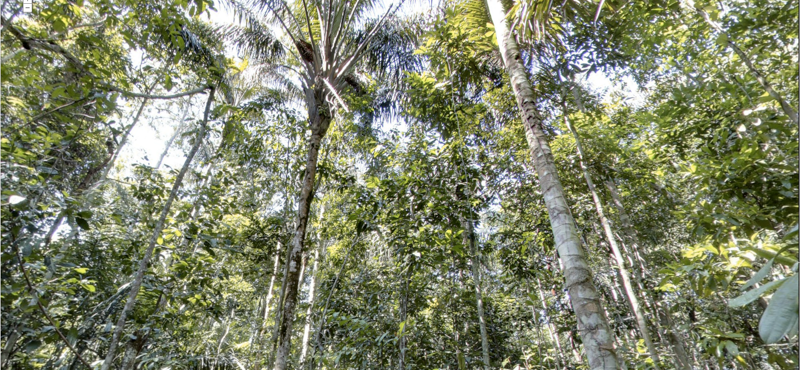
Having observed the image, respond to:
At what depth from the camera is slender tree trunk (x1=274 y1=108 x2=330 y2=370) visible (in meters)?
3.38

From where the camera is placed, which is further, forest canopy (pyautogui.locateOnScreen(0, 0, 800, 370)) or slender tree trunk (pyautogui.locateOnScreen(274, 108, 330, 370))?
slender tree trunk (pyautogui.locateOnScreen(274, 108, 330, 370))

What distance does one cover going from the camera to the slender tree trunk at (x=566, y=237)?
1.59m

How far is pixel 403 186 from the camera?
3857mm

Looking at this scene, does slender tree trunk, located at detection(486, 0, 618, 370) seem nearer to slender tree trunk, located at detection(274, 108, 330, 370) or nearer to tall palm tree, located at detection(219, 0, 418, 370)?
tall palm tree, located at detection(219, 0, 418, 370)

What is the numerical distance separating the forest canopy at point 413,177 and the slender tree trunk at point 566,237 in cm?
1

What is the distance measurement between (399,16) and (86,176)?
8505 millimetres

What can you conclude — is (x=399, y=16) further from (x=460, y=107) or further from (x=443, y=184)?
(x=443, y=184)

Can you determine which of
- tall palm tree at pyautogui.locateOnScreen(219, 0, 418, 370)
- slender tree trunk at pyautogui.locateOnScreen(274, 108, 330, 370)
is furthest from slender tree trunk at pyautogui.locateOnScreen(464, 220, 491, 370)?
tall palm tree at pyautogui.locateOnScreen(219, 0, 418, 370)

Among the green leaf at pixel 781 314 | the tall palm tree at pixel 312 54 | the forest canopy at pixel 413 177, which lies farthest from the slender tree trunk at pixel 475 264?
the green leaf at pixel 781 314

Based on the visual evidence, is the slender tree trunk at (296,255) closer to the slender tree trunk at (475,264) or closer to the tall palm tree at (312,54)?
the tall palm tree at (312,54)

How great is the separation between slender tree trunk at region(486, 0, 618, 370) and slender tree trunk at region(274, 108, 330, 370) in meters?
2.62

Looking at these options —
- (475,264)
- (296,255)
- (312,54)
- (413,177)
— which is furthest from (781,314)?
(312,54)

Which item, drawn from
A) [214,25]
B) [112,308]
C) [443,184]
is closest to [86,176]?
[214,25]

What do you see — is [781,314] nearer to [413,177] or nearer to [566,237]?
[566,237]
